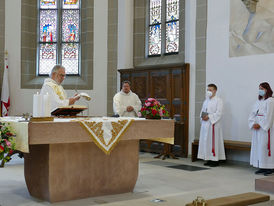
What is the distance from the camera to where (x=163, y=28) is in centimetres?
1219

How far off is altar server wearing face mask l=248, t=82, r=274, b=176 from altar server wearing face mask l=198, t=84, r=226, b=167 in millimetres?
1011

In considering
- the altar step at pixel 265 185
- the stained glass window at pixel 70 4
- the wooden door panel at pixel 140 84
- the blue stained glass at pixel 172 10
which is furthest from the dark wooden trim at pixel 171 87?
the altar step at pixel 265 185

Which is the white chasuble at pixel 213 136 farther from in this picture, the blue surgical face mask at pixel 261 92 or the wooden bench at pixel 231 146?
the blue surgical face mask at pixel 261 92

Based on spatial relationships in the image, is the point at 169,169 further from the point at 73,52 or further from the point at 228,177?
the point at 73,52

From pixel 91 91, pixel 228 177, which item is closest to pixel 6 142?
pixel 228 177

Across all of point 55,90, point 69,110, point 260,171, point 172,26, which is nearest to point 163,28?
point 172,26

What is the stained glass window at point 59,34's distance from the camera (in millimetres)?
13594

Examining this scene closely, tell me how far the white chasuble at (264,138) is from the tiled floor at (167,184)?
331 millimetres

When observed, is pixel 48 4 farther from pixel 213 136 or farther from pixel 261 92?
pixel 261 92

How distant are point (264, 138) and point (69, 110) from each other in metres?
4.09

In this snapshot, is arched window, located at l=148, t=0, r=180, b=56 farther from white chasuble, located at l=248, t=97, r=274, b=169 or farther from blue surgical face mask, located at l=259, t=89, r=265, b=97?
white chasuble, located at l=248, t=97, r=274, b=169

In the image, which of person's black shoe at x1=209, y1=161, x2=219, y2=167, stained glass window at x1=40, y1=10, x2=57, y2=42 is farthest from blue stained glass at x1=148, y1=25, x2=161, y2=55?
person's black shoe at x1=209, y1=161, x2=219, y2=167

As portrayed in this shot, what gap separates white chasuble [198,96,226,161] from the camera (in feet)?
30.1

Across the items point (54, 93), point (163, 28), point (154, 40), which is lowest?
point (54, 93)
